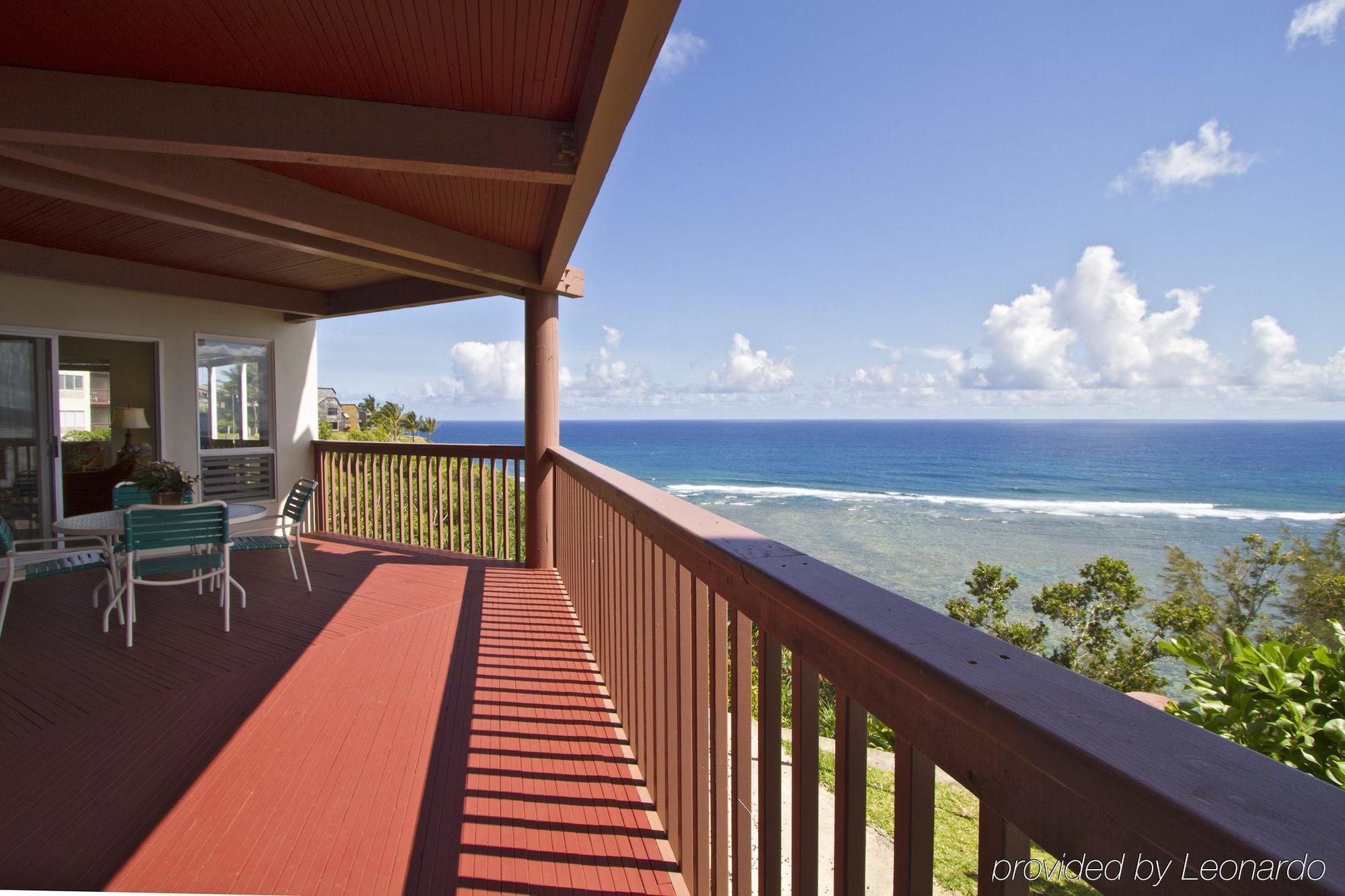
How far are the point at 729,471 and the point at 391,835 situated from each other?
40.5 metres

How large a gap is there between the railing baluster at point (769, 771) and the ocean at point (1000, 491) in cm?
701

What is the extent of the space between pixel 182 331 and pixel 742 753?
6766mm

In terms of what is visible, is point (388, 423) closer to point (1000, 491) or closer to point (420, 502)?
point (420, 502)

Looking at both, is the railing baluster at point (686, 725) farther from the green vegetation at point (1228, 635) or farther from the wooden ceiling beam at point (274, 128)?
the wooden ceiling beam at point (274, 128)

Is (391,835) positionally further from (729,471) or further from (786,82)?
(729,471)

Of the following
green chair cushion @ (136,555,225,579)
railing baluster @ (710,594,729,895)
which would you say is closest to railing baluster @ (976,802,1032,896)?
railing baluster @ (710,594,729,895)

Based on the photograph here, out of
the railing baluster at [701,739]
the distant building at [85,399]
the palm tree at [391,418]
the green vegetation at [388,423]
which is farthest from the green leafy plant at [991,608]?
the palm tree at [391,418]

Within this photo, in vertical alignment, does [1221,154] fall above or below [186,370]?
above

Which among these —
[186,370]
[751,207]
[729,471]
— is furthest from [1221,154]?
[186,370]

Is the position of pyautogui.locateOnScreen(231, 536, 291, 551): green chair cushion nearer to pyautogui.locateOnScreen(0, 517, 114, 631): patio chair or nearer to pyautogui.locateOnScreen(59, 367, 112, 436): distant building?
pyautogui.locateOnScreen(0, 517, 114, 631): patio chair

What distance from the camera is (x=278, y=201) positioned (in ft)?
10.5

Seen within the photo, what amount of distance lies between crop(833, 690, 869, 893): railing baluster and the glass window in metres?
7.07

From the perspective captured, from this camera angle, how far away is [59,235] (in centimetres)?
444

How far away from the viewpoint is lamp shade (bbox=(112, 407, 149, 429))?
5.59 meters
